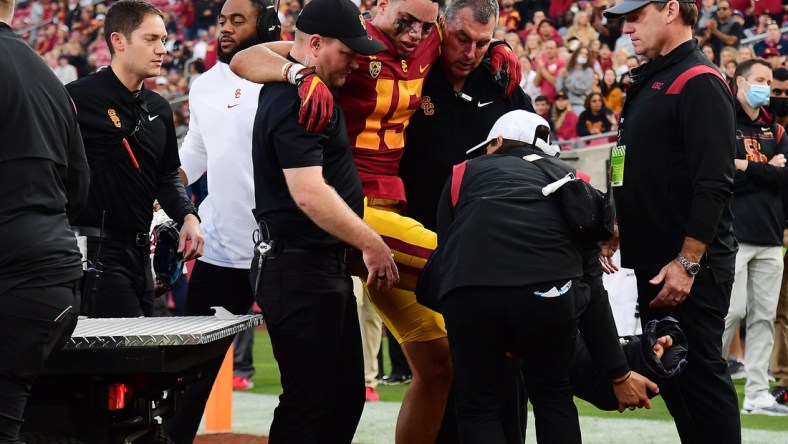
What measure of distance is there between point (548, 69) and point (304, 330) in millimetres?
12682

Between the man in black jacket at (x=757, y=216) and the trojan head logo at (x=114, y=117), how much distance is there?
475 cm

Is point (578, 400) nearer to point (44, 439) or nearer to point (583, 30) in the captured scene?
point (44, 439)

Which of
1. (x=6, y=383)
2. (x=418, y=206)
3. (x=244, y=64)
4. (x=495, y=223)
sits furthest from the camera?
(x=418, y=206)

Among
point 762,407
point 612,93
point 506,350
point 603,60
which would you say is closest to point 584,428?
point 762,407

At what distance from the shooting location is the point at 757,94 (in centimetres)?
864

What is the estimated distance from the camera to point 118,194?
19.5 feet

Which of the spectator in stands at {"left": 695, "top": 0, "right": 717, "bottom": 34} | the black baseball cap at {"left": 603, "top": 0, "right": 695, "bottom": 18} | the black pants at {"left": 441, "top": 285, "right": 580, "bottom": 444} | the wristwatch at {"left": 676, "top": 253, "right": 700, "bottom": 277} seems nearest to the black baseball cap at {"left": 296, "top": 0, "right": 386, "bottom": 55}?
the black pants at {"left": 441, "top": 285, "right": 580, "bottom": 444}

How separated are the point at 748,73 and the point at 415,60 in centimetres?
407

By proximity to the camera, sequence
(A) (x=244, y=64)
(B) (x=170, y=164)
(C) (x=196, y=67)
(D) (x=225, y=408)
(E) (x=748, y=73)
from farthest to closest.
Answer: (C) (x=196, y=67)
(E) (x=748, y=73)
(D) (x=225, y=408)
(B) (x=170, y=164)
(A) (x=244, y=64)

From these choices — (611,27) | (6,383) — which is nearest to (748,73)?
(6,383)

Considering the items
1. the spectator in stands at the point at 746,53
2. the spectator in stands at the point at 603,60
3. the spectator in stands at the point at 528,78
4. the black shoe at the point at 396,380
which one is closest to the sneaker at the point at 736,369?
the black shoe at the point at 396,380

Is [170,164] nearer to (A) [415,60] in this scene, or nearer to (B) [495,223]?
(A) [415,60]

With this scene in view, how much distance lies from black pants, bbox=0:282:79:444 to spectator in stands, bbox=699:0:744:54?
1260cm

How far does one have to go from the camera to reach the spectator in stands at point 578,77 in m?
16.2
